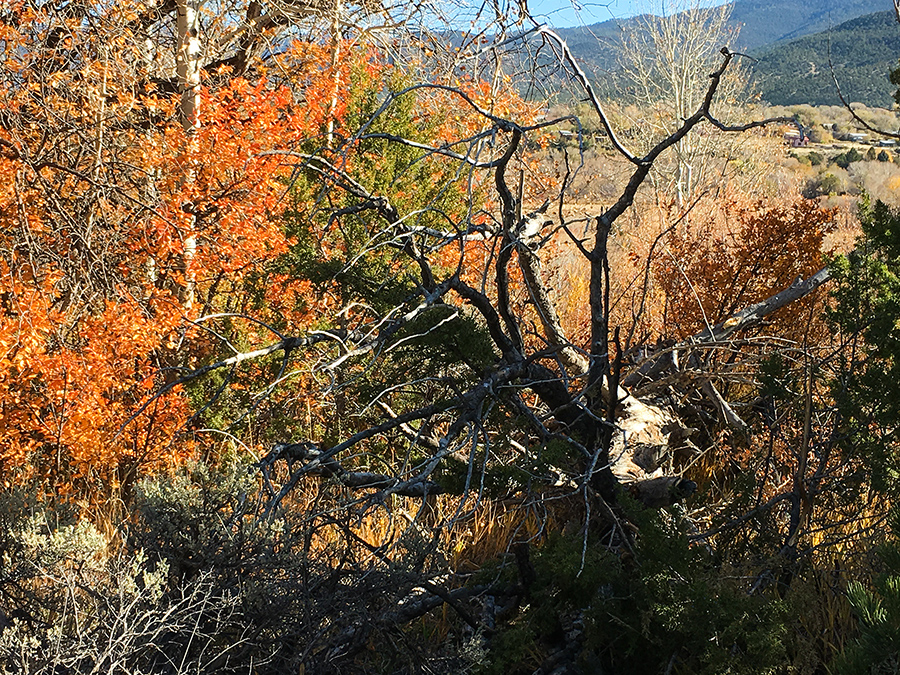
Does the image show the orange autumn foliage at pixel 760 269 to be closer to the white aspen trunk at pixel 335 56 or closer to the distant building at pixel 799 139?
the distant building at pixel 799 139

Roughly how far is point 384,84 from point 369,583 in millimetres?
6141

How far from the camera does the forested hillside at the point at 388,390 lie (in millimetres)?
2602

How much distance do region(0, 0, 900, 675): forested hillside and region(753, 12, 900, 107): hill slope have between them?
63.8 m

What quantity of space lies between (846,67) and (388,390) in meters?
80.3

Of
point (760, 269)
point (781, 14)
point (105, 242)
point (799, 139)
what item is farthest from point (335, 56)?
point (781, 14)

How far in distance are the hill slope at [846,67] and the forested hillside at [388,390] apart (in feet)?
209

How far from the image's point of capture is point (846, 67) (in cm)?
6831

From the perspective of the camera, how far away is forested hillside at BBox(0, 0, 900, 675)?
2.60 m

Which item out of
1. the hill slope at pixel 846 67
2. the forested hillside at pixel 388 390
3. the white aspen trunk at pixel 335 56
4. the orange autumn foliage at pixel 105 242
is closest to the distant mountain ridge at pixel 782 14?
the hill slope at pixel 846 67

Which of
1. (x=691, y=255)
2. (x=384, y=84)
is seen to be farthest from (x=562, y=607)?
(x=384, y=84)

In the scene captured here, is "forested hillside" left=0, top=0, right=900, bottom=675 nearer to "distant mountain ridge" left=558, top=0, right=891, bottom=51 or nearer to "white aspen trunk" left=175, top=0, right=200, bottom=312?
"white aspen trunk" left=175, top=0, right=200, bottom=312

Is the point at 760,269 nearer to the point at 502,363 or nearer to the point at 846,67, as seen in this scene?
the point at 502,363

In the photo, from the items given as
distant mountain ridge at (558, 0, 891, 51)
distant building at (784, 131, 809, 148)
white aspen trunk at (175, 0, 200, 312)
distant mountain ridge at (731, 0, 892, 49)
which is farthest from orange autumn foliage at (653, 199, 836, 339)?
Answer: distant mountain ridge at (731, 0, 892, 49)

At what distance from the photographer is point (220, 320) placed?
6.55m
